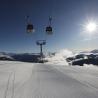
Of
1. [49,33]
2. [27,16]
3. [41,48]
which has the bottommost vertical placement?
[49,33]

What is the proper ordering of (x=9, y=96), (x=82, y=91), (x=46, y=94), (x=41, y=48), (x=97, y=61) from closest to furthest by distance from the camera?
1. (x=9, y=96)
2. (x=46, y=94)
3. (x=82, y=91)
4. (x=97, y=61)
5. (x=41, y=48)

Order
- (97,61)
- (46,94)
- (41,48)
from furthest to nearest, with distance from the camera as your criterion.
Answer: (41,48) → (97,61) → (46,94)

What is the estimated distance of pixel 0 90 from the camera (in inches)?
356

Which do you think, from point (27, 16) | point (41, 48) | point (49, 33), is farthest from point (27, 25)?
point (41, 48)

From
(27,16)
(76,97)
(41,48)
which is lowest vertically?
(76,97)

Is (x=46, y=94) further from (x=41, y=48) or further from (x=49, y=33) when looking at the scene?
(x=41, y=48)

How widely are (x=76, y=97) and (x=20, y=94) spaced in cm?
221

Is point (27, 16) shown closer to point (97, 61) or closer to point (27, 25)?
point (27, 25)

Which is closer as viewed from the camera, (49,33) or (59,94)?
(59,94)

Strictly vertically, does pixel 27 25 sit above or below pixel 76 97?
above

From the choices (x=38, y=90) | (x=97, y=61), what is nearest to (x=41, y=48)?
(x=97, y=61)

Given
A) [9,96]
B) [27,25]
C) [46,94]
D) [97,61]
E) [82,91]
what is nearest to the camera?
[9,96]

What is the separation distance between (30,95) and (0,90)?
4.74 feet

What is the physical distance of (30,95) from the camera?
27.7ft
